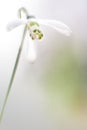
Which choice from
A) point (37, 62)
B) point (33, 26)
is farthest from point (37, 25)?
point (37, 62)

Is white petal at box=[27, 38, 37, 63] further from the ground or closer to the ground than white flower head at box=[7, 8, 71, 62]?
closer to the ground

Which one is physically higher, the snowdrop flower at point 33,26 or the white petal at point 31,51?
the snowdrop flower at point 33,26

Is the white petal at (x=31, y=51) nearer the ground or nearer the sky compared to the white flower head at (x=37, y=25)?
nearer the ground

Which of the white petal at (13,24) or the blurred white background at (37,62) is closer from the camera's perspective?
the white petal at (13,24)

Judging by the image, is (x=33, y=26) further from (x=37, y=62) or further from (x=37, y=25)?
(x=37, y=62)

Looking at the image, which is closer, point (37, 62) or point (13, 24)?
point (13, 24)

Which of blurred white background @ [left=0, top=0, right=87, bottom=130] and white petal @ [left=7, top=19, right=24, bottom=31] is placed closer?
white petal @ [left=7, top=19, right=24, bottom=31]

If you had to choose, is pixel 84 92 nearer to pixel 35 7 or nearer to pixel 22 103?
pixel 22 103

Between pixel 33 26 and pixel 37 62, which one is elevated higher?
pixel 33 26
